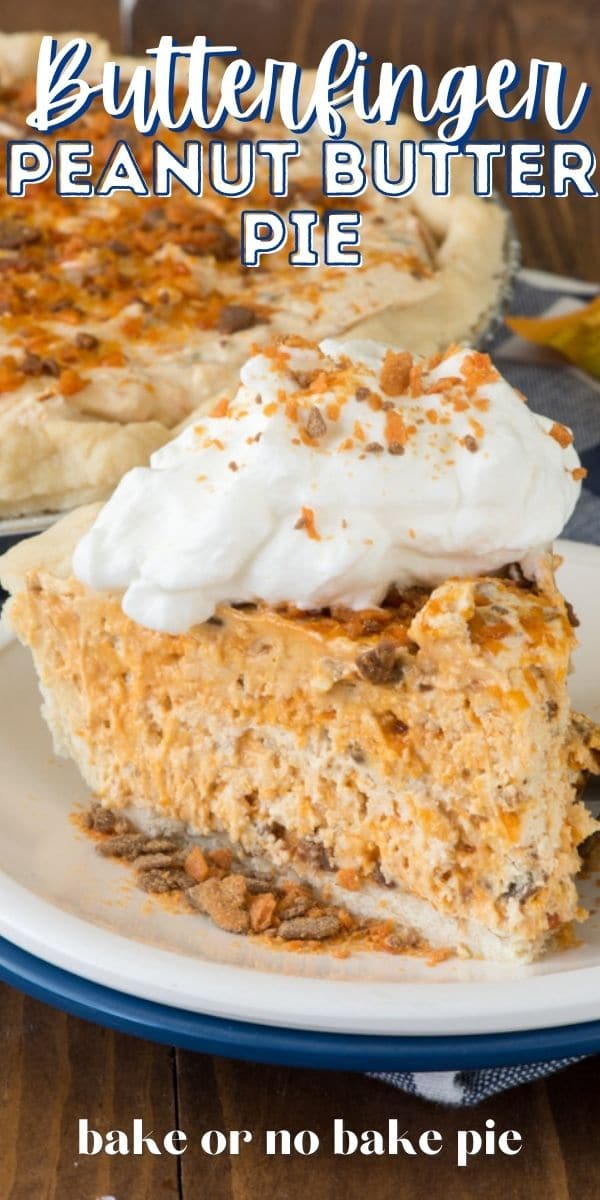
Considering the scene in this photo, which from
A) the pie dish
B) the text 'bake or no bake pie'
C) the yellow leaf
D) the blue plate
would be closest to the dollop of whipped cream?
the text 'bake or no bake pie'

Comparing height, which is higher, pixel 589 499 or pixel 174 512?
pixel 174 512

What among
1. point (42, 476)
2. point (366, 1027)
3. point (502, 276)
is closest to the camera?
point (366, 1027)

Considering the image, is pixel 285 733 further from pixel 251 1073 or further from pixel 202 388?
pixel 202 388

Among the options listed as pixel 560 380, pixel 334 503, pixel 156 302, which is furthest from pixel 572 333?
pixel 334 503

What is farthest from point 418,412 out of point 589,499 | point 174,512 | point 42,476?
point 589,499

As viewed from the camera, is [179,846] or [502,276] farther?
[502,276]

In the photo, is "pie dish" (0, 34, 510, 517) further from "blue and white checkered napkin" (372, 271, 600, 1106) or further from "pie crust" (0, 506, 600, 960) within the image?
"pie crust" (0, 506, 600, 960)
